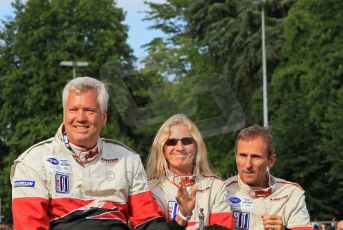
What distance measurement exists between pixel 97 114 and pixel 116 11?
156 feet

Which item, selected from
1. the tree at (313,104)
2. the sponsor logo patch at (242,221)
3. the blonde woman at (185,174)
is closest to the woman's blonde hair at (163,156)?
the blonde woman at (185,174)

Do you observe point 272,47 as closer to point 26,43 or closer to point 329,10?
point 329,10

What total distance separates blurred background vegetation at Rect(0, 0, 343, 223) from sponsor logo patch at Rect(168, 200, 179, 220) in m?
33.9

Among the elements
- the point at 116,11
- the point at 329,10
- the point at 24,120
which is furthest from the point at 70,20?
the point at 329,10

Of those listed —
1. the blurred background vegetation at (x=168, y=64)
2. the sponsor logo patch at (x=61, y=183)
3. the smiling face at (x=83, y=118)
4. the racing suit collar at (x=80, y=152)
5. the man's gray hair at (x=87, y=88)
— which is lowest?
the sponsor logo patch at (x=61, y=183)

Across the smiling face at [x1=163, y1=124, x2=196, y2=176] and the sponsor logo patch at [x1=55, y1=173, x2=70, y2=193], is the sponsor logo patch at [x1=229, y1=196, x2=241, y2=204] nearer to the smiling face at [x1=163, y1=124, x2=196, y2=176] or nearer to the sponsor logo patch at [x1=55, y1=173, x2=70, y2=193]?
the smiling face at [x1=163, y1=124, x2=196, y2=176]

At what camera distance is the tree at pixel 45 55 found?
1922 inches

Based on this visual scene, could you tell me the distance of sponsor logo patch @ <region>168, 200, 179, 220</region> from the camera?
639cm

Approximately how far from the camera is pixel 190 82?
4881 cm

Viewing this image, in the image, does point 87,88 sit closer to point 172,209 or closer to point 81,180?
point 81,180

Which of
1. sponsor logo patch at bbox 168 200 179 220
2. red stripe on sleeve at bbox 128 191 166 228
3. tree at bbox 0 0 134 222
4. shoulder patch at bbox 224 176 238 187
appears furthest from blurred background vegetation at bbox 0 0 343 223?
red stripe on sleeve at bbox 128 191 166 228

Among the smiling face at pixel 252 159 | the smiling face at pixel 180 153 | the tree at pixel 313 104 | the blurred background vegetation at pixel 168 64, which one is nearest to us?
the smiling face at pixel 180 153

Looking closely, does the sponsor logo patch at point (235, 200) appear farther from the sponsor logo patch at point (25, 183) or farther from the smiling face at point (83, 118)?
the sponsor logo patch at point (25, 183)

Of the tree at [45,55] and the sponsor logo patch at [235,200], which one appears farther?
the tree at [45,55]
